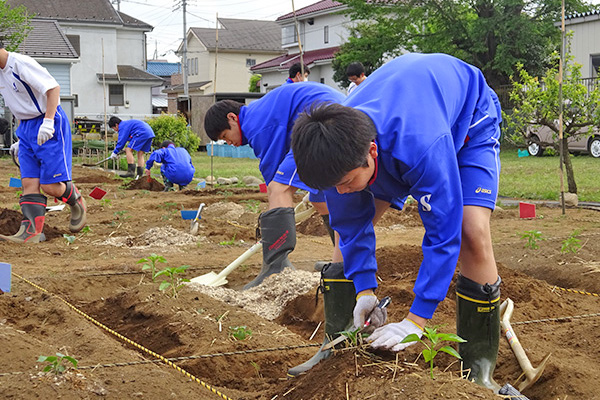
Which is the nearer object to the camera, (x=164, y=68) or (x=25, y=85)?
(x=25, y=85)

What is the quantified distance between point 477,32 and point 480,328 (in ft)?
65.2

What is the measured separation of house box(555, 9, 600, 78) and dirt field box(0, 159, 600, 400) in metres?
14.9

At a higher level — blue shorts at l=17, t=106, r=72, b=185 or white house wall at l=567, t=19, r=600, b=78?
white house wall at l=567, t=19, r=600, b=78

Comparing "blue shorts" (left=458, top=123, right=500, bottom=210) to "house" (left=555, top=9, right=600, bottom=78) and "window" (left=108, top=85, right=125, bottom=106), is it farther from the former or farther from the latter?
"window" (left=108, top=85, right=125, bottom=106)

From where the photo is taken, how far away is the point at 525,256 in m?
5.74

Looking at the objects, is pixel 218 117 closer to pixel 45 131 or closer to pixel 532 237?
pixel 45 131

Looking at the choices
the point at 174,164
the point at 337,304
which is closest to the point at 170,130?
the point at 174,164

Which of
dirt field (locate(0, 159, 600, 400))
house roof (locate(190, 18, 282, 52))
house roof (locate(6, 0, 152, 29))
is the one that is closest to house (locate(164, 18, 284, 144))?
house roof (locate(190, 18, 282, 52))

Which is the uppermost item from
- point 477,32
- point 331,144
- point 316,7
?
point 316,7

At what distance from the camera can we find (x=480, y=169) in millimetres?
2689

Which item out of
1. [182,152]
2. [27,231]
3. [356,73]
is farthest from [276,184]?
[182,152]

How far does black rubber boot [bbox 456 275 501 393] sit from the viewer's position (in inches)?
108

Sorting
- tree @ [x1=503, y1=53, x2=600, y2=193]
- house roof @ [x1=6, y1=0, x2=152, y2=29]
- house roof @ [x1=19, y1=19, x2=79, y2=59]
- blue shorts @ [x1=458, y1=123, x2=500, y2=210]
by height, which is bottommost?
blue shorts @ [x1=458, y1=123, x2=500, y2=210]

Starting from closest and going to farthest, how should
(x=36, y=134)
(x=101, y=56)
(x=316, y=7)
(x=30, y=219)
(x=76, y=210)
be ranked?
(x=36, y=134) < (x=30, y=219) < (x=76, y=210) < (x=316, y=7) < (x=101, y=56)
